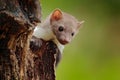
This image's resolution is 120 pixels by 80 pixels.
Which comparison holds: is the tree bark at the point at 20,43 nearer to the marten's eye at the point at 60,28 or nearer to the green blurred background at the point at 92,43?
the marten's eye at the point at 60,28

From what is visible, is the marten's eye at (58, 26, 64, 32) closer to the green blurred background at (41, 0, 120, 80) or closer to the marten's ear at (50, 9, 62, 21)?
the marten's ear at (50, 9, 62, 21)

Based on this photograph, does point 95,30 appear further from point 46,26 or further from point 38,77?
point 38,77

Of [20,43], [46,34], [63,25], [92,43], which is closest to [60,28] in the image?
[63,25]

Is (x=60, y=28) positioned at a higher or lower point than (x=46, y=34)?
higher

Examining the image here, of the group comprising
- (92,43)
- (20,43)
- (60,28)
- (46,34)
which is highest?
(92,43)

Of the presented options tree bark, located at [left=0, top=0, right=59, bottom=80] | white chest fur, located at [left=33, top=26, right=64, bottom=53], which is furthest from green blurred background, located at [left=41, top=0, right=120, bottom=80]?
tree bark, located at [left=0, top=0, right=59, bottom=80]

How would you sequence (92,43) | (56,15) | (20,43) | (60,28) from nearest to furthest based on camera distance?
(20,43), (56,15), (60,28), (92,43)

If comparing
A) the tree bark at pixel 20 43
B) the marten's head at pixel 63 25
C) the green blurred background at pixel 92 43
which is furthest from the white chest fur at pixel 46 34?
the green blurred background at pixel 92 43

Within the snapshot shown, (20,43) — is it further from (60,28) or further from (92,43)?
(92,43)

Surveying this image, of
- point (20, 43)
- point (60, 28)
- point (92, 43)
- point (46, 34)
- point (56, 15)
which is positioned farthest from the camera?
point (92, 43)
